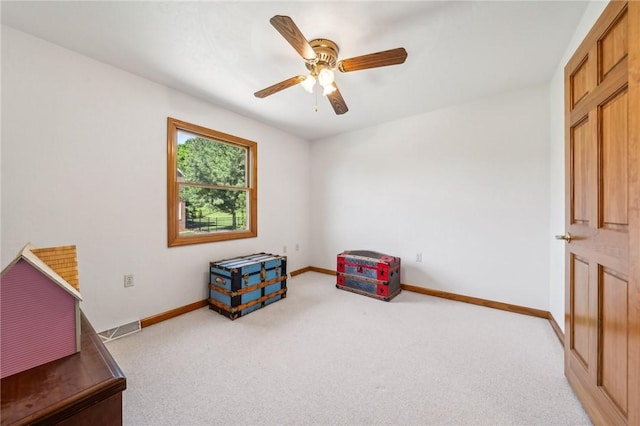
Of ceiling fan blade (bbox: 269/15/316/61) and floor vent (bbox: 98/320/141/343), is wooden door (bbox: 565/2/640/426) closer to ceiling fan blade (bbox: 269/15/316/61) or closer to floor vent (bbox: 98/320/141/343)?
Answer: ceiling fan blade (bbox: 269/15/316/61)

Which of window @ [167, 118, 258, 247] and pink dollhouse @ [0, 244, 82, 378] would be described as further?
window @ [167, 118, 258, 247]

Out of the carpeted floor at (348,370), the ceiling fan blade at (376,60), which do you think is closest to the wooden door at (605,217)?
the carpeted floor at (348,370)

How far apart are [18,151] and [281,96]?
2.19m

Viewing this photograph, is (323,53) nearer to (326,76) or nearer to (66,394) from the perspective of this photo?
(326,76)

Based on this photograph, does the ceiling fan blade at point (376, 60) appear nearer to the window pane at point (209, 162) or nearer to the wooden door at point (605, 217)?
the wooden door at point (605, 217)

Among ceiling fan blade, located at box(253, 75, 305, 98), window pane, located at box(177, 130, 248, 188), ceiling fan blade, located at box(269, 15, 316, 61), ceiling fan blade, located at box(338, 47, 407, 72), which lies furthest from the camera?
window pane, located at box(177, 130, 248, 188)

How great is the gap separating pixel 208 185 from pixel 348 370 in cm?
249

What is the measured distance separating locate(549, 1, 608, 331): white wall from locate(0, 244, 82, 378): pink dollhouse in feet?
10.3

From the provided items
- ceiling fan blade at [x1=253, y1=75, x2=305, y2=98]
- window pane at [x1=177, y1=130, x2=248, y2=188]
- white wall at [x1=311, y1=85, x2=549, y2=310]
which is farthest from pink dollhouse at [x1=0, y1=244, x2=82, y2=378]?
white wall at [x1=311, y1=85, x2=549, y2=310]

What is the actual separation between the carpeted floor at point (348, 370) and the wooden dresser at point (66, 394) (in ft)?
3.37

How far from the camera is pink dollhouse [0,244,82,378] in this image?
1.92 ft

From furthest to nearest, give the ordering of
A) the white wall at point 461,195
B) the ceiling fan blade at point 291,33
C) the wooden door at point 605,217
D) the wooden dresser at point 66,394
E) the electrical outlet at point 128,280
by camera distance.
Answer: the white wall at point 461,195 → the electrical outlet at point 128,280 → the ceiling fan blade at point 291,33 → the wooden door at point 605,217 → the wooden dresser at point 66,394

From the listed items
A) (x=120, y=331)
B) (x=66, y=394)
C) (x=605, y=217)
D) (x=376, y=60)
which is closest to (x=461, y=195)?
(x=605, y=217)

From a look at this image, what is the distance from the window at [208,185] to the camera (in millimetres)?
2661
